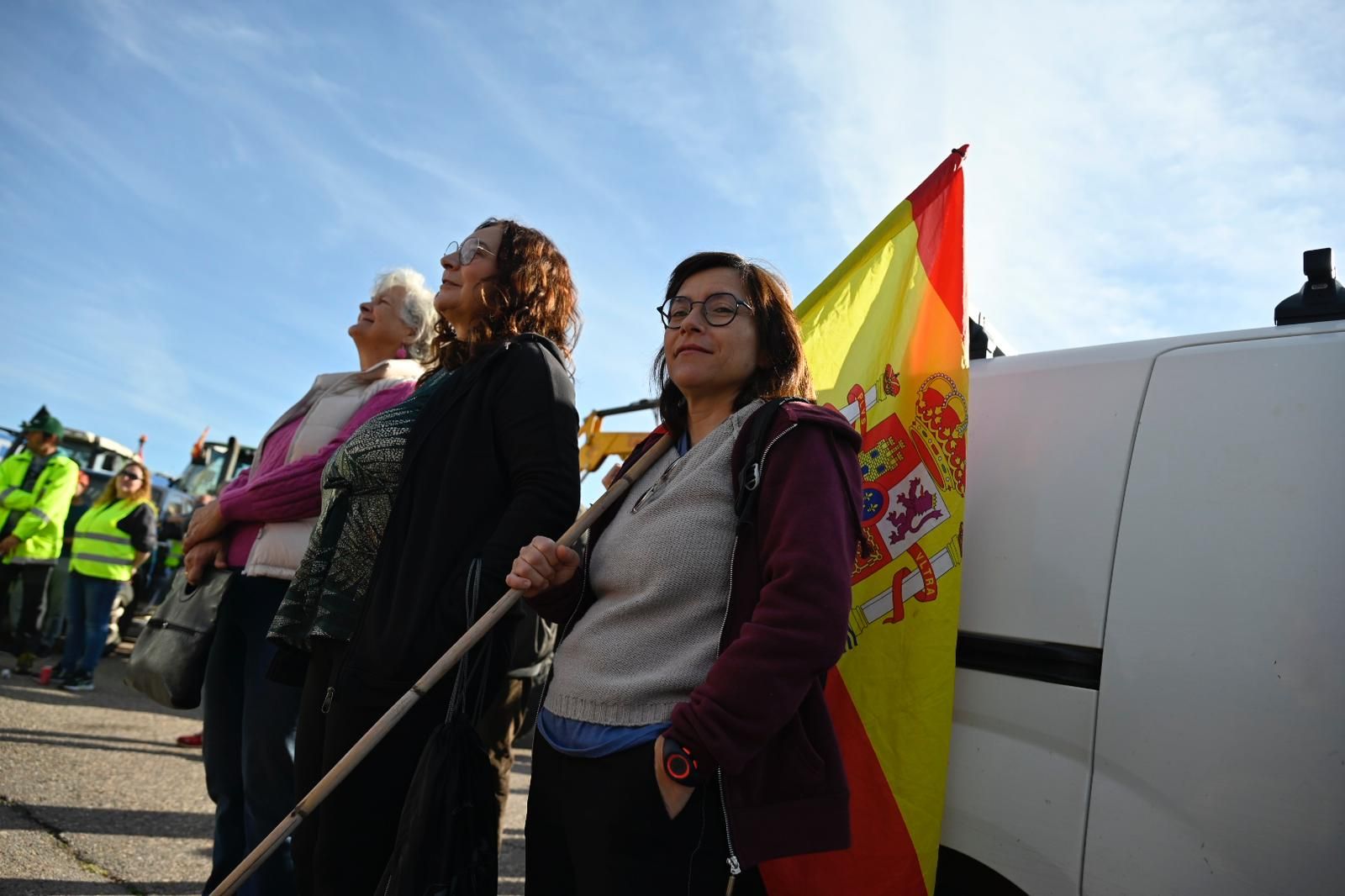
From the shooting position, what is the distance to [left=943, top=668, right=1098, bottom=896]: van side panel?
6.23 ft

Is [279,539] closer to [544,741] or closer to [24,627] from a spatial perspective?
[544,741]

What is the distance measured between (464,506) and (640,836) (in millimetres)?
905

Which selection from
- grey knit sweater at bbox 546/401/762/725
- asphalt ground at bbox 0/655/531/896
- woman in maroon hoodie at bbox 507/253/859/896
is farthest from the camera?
asphalt ground at bbox 0/655/531/896

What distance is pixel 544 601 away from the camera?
1953 mm

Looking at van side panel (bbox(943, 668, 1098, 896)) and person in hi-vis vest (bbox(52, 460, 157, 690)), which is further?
person in hi-vis vest (bbox(52, 460, 157, 690))

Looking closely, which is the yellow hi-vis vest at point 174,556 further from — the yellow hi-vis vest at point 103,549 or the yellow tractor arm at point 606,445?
the yellow tractor arm at point 606,445

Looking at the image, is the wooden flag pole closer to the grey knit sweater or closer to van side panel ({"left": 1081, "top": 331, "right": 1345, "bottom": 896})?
the grey knit sweater

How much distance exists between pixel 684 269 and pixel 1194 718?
1.34 metres

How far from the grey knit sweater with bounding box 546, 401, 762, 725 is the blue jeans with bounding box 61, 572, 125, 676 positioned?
23.8 feet

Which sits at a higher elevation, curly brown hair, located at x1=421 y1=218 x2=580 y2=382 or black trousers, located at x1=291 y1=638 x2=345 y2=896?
curly brown hair, located at x1=421 y1=218 x2=580 y2=382

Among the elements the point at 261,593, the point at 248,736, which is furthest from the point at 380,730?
the point at 261,593

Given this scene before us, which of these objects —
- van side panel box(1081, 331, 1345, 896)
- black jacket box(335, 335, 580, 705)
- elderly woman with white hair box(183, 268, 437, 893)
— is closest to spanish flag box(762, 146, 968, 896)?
van side panel box(1081, 331, 1345, 896)

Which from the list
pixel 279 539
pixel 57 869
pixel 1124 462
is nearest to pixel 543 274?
pixel 279 539

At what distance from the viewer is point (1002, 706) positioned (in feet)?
6.75
